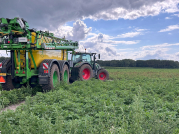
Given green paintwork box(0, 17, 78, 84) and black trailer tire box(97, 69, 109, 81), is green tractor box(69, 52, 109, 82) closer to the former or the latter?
black trailer tire box(97, 69, 109, 81)

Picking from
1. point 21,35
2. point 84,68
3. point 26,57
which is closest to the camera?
point 21,35

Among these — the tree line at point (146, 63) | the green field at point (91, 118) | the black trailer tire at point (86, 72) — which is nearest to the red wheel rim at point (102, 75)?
the black trailer tire at point (86, 72)

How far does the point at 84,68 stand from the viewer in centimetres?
1291

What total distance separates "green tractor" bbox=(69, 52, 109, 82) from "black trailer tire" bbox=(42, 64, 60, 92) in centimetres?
283

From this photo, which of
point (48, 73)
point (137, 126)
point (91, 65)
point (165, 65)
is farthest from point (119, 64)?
point (137, 126)

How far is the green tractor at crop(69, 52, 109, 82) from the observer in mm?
12594

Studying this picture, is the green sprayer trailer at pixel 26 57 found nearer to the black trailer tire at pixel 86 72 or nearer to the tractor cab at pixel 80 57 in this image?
the black trailer tire at pixel 86 72

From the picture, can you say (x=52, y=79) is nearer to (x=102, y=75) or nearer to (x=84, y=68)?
(x=84, y=68)

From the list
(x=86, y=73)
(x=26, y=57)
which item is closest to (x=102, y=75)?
(x=86, y=73)

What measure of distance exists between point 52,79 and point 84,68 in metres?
4.42

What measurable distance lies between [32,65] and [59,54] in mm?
2753

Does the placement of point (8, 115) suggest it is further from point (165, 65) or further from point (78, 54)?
point (165, 65)

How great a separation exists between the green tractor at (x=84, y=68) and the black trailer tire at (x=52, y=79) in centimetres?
283

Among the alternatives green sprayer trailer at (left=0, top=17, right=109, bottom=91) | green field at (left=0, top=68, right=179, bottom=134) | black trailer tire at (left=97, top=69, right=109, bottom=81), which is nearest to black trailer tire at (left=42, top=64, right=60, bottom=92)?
green sprayer trailer at (left=0, top=17, right=109, bottom=91)
